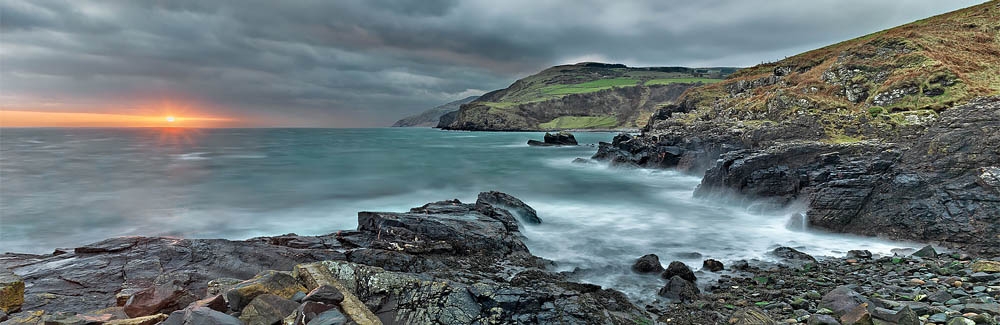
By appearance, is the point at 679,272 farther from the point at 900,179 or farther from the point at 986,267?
the point at 900,179

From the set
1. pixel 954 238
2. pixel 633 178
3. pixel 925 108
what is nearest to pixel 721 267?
pixel 954 238

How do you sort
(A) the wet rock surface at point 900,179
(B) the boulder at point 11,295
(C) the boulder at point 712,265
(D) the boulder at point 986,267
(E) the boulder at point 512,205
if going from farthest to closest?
(E) the boulder at point 512,205, (A) the wet rock surface at point 900,179, (C) the boulder at point 712,265, (D) the boulder at point 986,267, (B) the boulder at point 11,295

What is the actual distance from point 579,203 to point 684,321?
52.3 feet

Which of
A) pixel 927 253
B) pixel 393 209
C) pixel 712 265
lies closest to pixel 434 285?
pixel 712 265

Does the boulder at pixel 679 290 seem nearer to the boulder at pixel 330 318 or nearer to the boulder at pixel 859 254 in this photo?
the boulder at pixel 859 254

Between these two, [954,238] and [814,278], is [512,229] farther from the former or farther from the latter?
[954,238]

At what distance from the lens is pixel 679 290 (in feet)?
33.6

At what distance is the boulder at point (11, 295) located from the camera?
6572 millimetres

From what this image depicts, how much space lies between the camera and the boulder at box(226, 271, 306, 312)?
243 inches

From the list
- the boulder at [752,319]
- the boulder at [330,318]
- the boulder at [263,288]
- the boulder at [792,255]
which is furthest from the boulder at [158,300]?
the boulder at [792,255]

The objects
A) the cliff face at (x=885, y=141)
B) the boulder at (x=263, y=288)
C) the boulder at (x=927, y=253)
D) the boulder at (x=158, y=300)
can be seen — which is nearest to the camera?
the boulder at (x=263, y=288)

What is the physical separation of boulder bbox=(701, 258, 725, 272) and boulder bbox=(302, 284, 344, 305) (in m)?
10.7

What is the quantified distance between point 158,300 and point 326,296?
2874 mm

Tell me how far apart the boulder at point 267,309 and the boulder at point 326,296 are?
0.25 m
